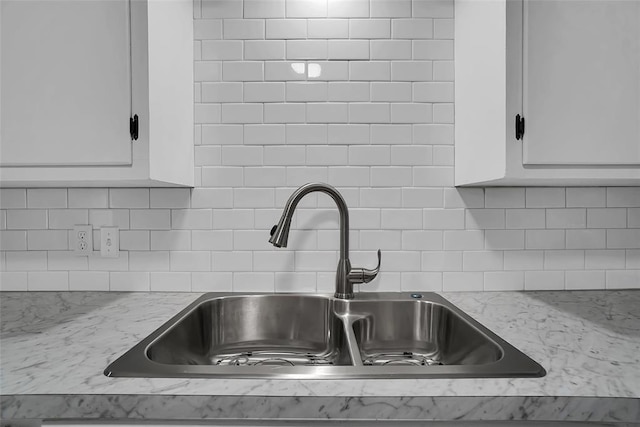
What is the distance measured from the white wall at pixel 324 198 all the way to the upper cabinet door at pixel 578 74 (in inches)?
14.8

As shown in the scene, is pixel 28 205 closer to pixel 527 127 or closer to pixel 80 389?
pixel 80 389

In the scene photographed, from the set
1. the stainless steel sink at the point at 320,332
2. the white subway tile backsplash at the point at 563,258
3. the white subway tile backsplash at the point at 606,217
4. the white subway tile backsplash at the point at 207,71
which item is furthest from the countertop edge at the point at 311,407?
the white subway tile backsplash at the point at 207,71

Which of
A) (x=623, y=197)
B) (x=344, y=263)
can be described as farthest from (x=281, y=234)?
(x=623, y=197)

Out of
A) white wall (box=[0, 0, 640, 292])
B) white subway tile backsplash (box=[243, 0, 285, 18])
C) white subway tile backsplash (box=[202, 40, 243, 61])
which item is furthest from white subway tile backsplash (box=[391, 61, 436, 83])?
white subway tile backsplash (box=[202, 40, 243, 61])

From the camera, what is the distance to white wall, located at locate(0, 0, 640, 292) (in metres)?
1.39

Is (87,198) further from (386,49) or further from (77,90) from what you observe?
(386,49)

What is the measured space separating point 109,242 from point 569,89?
1.51m

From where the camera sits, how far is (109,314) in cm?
112

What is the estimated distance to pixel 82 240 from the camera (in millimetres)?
1385

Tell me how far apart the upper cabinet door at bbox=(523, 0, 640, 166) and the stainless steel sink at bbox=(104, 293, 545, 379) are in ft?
1.77

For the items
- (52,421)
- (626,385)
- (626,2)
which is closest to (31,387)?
(52,421)

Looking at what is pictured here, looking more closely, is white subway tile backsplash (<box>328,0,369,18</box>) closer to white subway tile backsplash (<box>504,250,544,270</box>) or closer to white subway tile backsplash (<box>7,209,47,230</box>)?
white subway tile backsplash (<box>504,250,544,270</box>)

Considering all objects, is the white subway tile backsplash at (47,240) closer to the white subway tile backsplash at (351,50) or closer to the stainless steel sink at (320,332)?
the stainless steel sink at (320,332)

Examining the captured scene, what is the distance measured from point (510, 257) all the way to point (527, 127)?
0.55 m
